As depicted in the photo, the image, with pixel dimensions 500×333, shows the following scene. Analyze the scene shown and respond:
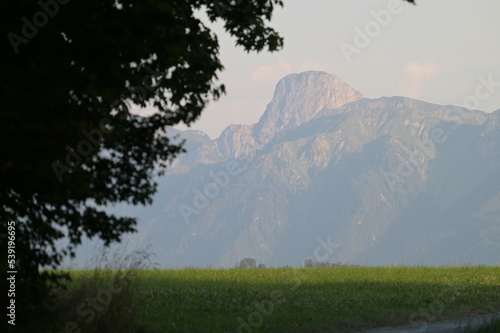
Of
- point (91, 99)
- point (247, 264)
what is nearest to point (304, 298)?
point (91, 99)

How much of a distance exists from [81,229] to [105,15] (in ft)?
13.2

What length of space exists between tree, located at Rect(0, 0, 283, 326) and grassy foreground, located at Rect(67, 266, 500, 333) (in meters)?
2.84

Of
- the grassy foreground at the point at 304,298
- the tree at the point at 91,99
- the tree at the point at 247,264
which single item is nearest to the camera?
the tree at the point at 91,99

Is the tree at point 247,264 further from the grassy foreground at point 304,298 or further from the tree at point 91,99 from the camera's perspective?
the tree at point 91,99

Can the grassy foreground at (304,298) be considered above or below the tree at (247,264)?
below

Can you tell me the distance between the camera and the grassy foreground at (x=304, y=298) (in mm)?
16234

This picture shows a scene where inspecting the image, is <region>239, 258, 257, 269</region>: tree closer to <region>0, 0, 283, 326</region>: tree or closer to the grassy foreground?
the grassy foreground

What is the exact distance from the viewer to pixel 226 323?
16.1 m

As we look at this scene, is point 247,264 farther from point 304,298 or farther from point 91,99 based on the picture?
point 91,99

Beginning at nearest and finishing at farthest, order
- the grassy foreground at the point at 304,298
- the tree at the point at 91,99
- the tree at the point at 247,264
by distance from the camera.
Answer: the tree at the point at 91,99 < the grassy foreground at the point at 304,298 < the tree at the point at 247,264

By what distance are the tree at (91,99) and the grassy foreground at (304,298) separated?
2.84 meters

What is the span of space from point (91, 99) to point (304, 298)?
1114cm

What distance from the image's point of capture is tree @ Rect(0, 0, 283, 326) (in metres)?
9.52

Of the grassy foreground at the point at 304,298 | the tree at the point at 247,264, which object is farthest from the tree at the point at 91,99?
the tree at the point at 247,264
